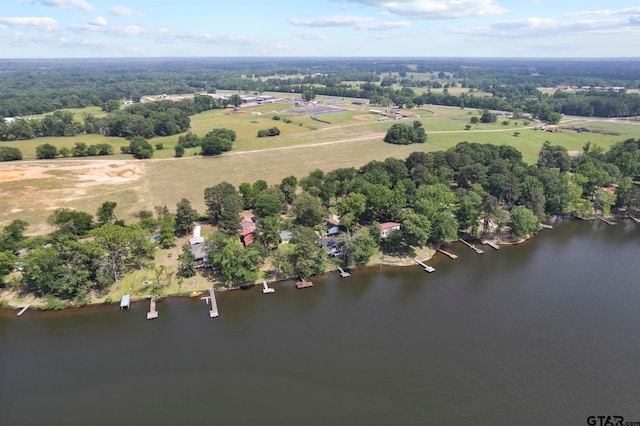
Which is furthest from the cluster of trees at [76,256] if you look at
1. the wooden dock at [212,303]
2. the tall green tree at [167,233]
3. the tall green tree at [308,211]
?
the tall green tree at [308,211]

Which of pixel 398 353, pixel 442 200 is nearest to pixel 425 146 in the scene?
pixel 442 200

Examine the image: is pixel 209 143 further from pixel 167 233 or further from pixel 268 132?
pixel 167 233

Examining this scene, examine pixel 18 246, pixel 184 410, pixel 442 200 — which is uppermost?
pixel 442 200

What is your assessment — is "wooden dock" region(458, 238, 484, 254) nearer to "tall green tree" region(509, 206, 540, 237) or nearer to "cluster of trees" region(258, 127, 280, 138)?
"tall green tree" region(509, 206, 540, 237)

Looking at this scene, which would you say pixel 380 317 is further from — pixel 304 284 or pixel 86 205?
pixel 86 205

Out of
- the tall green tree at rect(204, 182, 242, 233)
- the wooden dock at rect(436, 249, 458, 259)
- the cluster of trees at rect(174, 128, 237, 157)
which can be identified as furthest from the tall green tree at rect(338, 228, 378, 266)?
the cluster of trees at rect(174, 128, 237, 157)

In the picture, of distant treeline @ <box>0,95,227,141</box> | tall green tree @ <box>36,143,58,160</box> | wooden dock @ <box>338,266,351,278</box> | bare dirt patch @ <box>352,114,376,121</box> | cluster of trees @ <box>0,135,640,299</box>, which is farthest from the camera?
bare dirt patch @ <box>352,114,376,121</box>
